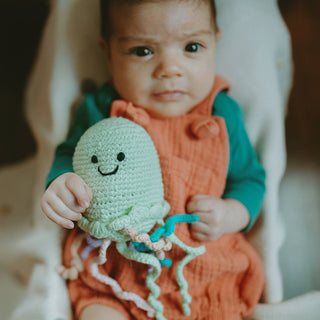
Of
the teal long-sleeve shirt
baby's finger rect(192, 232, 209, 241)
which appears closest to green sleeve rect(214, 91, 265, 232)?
the teal long-sleeve shirt

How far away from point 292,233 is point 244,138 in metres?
0.26

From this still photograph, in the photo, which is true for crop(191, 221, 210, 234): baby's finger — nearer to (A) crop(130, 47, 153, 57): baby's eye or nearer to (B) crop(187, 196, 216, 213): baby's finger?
(B) crop(187, 196, 216, 213): baby's finger

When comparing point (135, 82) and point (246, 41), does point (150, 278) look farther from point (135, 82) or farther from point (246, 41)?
point (246, 41)

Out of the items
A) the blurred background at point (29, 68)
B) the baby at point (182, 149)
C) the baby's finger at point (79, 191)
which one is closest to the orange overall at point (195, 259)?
the baby at point (182, 149)

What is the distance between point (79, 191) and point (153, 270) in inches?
6.8

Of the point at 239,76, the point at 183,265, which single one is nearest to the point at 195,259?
the point at 183,265

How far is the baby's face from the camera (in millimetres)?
575

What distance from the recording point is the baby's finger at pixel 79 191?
477 mm

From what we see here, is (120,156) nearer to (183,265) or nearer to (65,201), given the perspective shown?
(65,201)

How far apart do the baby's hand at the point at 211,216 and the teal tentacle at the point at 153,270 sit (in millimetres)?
88

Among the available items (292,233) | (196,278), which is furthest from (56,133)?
(292,233)

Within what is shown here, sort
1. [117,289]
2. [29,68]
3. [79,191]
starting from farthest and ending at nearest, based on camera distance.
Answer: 1. [29,68]
2. [117,289]
3. [79,191]

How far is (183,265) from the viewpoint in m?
0.56

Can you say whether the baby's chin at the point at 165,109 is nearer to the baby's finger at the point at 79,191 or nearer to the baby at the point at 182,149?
the baby at the point at 182,149
